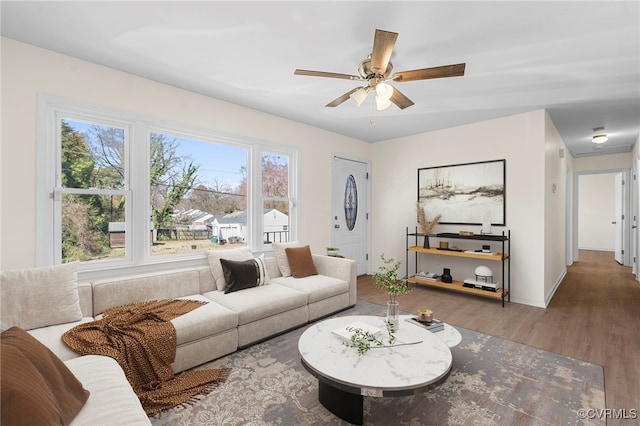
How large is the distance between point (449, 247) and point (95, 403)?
4473 mm

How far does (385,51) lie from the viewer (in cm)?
193

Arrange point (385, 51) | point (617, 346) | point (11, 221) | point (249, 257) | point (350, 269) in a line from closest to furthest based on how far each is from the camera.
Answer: point (385, 51) < point (11, 221) < point (617, 346) < point (249, 257) < point (350, 269)

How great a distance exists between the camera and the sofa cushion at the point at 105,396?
1.24 meters

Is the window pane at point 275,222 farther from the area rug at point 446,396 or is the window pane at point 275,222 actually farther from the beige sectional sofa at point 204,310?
the area rug at point 446,396

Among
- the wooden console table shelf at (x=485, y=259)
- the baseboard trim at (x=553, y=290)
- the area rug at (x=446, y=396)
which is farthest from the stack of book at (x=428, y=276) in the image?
the area rug at (x=446, y=396)

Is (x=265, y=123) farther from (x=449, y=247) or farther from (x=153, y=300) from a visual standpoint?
(x=449, y=247)

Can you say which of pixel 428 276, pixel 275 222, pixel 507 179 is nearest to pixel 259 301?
pixel 275 222

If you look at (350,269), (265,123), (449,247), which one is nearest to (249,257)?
(350,269)

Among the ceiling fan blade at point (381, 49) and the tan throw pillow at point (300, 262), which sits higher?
the ceiling fan blade at point (381, 49)

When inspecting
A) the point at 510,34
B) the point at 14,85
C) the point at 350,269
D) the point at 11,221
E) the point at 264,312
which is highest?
the point at 510,34

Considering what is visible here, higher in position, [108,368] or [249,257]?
[249,257]

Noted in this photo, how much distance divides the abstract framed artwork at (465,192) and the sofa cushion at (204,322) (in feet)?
11.8

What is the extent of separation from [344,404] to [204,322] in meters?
1.24

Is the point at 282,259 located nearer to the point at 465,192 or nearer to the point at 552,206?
the point at 465,192
